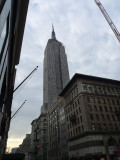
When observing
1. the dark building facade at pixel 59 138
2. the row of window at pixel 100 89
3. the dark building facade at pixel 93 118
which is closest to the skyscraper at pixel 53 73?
the dark building facade at pixel 59 138

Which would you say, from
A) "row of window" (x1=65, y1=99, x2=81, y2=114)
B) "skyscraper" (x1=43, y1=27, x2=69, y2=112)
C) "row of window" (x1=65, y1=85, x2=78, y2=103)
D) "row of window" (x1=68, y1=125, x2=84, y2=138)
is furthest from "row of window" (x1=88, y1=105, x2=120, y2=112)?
"skyscraper" (x1=43, y1=27, x2=69, y2=112)

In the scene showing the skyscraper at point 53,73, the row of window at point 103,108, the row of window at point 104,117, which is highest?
the skyscraper at point 53,73

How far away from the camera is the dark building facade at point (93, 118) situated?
47.0 metres

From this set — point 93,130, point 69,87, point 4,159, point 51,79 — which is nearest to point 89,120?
point 93,130

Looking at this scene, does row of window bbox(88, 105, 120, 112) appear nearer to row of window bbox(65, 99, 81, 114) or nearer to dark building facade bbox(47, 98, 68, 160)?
row of window bbox(65, 99, 81, 114)

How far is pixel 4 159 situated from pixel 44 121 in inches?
3859

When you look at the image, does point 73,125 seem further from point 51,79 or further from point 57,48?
point 57,48

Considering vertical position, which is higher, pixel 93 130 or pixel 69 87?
pixel 69 87

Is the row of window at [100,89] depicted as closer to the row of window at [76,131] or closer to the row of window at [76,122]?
the row of window at [76,122]

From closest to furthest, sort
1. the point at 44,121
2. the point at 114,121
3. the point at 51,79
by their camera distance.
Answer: the point at 114,121 → the point at 44,121 → the point at 51,79

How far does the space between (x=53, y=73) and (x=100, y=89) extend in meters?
89.7

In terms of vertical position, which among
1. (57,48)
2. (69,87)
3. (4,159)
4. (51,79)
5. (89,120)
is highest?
(57,48)

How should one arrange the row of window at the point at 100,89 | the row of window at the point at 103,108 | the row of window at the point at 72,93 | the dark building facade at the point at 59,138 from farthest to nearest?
the dark building facade at the point at 59,138
the row of window at the point at 72,93
the row of window at the point at 100,89
the row of window at the point at 103,108

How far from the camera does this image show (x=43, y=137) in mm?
104562
